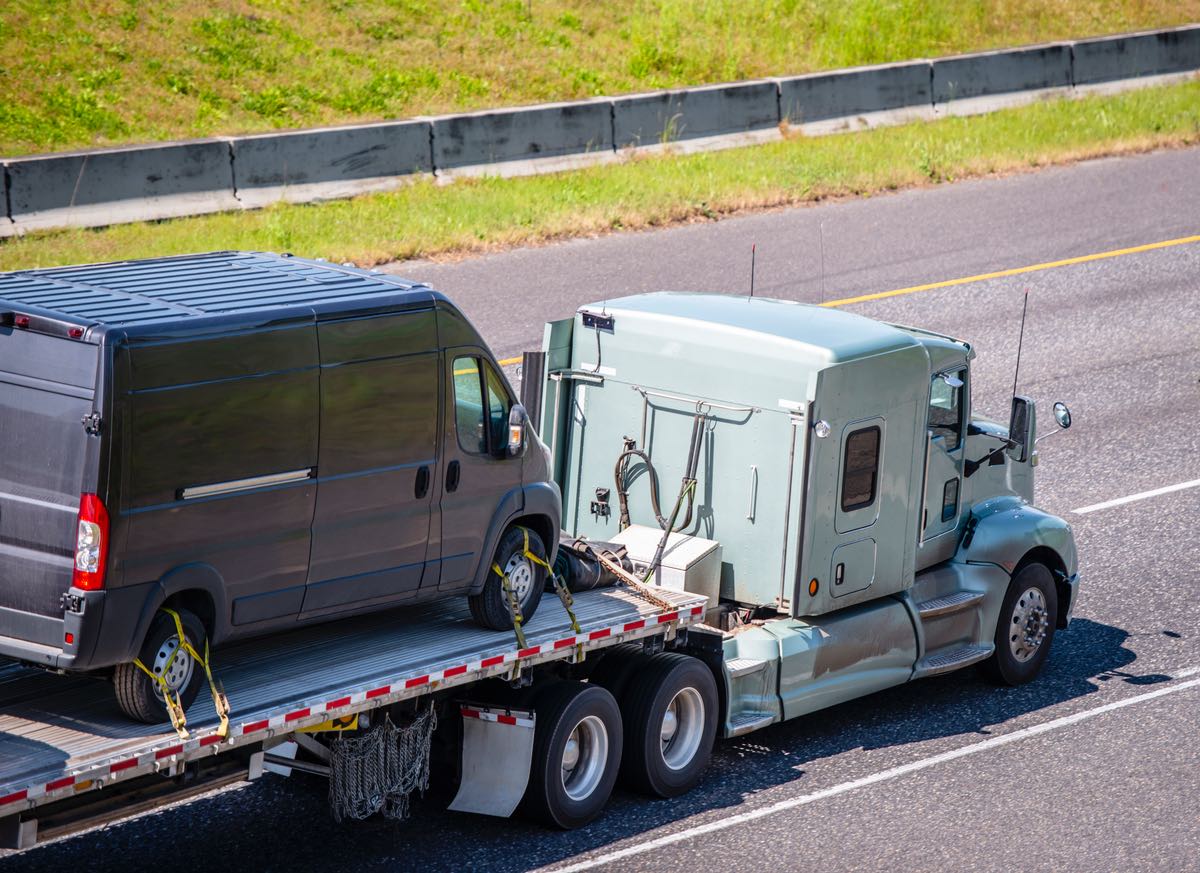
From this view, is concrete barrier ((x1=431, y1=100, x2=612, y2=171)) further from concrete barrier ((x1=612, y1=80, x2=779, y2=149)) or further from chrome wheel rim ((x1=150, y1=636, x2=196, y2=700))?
chrome wheel rim ((x1=150, y1=636, x2=196, y2=700))

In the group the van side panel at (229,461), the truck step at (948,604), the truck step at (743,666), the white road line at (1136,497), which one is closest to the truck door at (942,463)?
the truck step at (948,604)

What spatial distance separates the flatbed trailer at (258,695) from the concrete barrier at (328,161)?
42.6 ft

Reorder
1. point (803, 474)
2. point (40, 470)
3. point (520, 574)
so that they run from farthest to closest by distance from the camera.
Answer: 1. point (803, 474)
2. point (520, 574)
3. point (40, 470)

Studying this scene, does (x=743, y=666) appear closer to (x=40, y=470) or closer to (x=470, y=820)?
(x=470, y=820)

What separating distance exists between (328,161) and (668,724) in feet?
45.7

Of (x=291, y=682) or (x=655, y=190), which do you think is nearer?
(x=291, y=682)

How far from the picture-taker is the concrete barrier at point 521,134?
2366 centimetres

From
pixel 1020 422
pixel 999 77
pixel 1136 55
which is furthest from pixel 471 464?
pixel 1136 55

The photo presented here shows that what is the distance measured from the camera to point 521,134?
2423 centimetres

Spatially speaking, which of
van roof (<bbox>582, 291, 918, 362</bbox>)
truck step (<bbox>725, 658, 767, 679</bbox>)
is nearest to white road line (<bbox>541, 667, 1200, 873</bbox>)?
truck step (<bbox>725, 658, 767, 679</bbox>)

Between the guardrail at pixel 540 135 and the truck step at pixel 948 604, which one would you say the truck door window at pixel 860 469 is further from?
the guardrail at pixel 540 135

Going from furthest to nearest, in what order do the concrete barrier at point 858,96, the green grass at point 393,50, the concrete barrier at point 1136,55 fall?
the concrete barrier at point 1136,55
the concrete barrier at point 858,96
the green grass at point 393,50

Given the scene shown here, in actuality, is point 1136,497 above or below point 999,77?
below

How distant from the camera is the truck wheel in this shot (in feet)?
33.5
